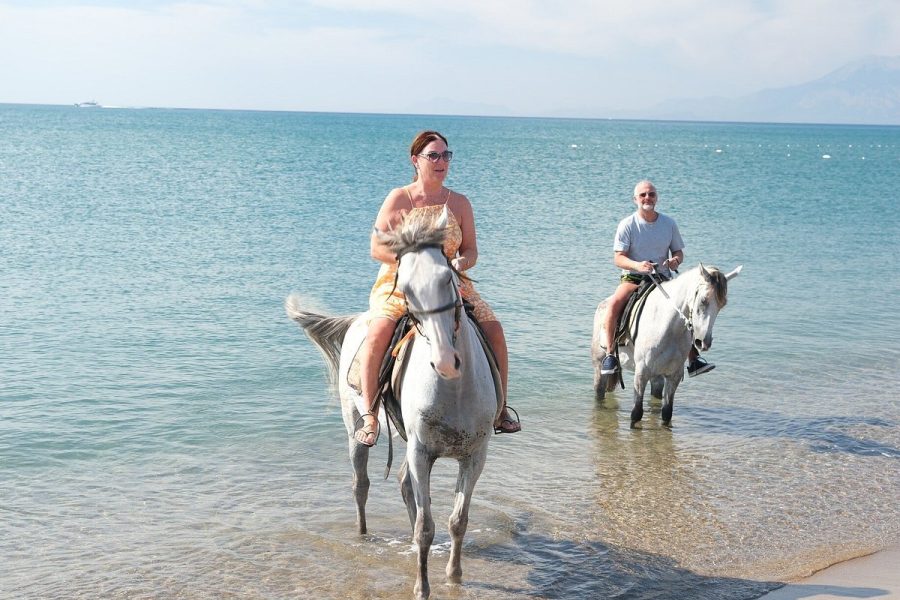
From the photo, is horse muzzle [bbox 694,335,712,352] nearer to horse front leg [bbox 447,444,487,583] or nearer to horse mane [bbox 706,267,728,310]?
horse mane [bbox 706,267,728,310]

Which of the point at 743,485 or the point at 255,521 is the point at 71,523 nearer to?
the point at 255,521

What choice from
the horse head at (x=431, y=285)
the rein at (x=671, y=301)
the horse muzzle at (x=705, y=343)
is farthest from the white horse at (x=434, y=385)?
the rein at (x=671, y=301)

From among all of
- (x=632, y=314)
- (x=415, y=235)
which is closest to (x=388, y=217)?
(x=415, y=235)

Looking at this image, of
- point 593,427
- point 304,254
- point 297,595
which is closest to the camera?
point 297,595

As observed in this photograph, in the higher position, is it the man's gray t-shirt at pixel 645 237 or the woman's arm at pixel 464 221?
the woman's arm at pixel 464 221

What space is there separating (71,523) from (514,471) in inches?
167

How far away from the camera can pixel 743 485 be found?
29.4ft

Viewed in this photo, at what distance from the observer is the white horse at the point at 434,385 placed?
5.15 m

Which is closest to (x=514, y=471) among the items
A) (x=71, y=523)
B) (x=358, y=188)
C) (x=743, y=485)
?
(x=743, y=485)

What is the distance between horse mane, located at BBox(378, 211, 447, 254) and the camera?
17.3 ft

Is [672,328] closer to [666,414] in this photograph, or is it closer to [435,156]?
[666,414]

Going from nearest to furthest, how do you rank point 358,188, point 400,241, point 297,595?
point 400,241
point 297,595
point 358,188

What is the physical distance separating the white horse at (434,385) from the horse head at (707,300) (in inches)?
150

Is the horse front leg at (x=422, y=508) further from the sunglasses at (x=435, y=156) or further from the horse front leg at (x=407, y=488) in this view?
the sunglasses at (x=435, y=156)
